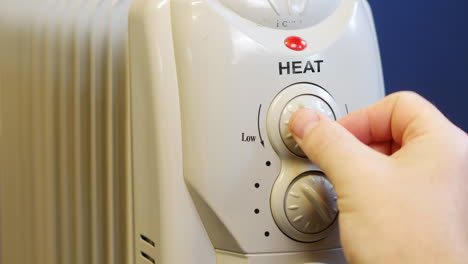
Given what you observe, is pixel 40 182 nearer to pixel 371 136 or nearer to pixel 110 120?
pixel 110 120

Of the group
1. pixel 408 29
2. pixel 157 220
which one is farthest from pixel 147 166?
pixel 408 29

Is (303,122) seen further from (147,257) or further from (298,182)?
(147,257)

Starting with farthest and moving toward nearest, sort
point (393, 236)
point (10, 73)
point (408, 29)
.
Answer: point (408, 29)
point (10, 73)
point (393, 236)

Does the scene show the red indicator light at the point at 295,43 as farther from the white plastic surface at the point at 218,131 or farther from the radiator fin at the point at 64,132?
the radiator fin at the point at 64,132

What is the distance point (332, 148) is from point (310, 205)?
6 cm

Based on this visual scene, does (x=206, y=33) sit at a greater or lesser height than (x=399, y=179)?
greater

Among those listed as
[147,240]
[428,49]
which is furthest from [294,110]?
[428,49]

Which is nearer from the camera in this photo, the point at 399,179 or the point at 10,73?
the point at 399,179

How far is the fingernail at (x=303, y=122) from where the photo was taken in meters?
0.37

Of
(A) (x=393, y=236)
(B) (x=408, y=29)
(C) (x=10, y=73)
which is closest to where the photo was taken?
(A) (x=393, y=236)

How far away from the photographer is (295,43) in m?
0.40

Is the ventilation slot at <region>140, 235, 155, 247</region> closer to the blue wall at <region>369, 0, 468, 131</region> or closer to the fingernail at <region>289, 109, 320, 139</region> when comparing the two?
the fingernail at <region>289, 109, 320, 139</region>

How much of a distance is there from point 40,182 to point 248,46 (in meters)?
0.24

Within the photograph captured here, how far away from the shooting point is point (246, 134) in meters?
0.39
